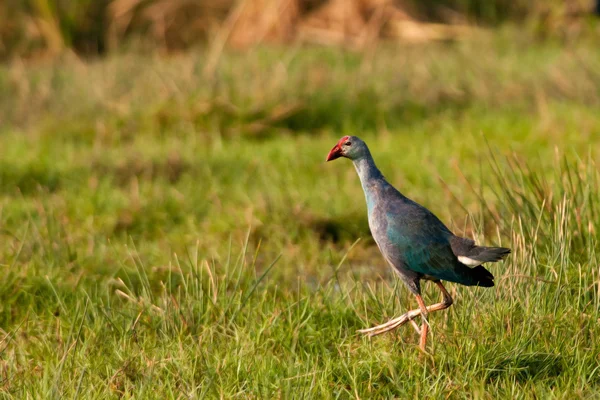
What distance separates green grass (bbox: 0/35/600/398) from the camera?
11.9 ft

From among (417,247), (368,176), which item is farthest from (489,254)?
(368,176)

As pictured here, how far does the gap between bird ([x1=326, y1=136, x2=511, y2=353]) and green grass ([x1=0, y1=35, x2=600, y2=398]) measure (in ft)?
0.54

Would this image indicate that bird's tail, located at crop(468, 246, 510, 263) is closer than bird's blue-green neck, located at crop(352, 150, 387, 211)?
Yes

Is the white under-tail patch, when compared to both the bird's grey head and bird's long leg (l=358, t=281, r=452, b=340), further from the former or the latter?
the bird's grey head

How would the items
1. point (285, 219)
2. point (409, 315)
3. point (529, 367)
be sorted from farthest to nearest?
point (285, 219)
point (409, 315)
point (529, 367)

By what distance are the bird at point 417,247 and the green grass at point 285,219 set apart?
17 cm

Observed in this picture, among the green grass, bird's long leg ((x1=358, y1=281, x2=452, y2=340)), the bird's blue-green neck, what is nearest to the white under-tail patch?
bird's long leg ((x1=358, y1=281, x2=452, y2=340))

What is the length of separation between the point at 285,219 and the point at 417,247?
9.37ft

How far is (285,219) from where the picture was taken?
6383 millimetres

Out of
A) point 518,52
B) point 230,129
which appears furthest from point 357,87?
point 518,52

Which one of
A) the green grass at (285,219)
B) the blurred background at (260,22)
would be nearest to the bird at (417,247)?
the green grass at (285,219)

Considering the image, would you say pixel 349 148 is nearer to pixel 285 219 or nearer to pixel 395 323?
pixel 395 323

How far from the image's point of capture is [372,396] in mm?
3506

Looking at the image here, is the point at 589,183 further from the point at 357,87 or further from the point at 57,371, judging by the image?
the point at 357,87
